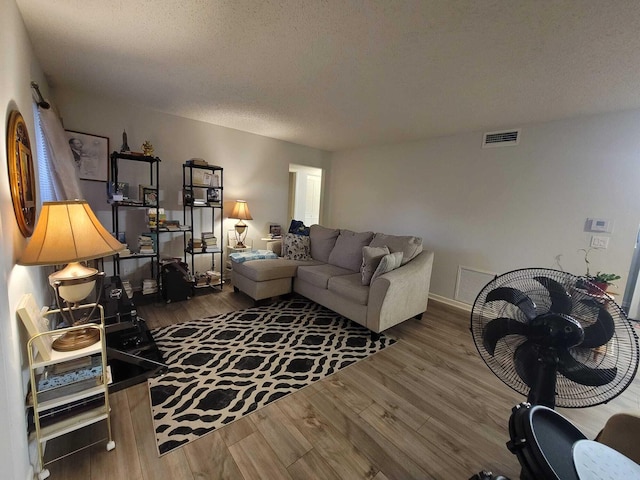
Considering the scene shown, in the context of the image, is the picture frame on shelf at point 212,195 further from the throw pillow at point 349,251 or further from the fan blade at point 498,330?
the fan blade at point 498,330

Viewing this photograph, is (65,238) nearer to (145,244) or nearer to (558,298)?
(558,298)

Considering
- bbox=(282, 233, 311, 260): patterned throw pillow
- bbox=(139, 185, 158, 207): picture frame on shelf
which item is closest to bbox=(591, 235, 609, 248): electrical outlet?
bbox=(282, 233, 311, 260): patterned throw pillow

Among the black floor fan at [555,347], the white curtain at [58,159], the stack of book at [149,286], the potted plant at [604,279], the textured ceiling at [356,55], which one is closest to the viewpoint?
the black floor fan at [555,347]

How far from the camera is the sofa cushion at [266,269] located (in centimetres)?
307

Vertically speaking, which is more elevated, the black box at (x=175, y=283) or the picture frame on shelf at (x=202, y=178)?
the picture frame on shelf at (x=202, y=178)

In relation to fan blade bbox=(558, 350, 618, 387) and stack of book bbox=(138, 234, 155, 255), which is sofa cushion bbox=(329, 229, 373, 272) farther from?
fan blade bbox=(558, 350, 618, 387)

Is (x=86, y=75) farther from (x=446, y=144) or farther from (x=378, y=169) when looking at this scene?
(x=446, y=144)

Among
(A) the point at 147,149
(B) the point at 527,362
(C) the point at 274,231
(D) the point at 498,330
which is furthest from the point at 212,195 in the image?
(B) the point at 527,362

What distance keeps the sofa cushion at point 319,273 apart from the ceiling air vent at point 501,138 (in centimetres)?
227

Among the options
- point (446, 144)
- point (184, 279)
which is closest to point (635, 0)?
point (446, 144)

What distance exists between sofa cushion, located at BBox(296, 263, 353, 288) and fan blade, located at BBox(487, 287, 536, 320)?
190cm

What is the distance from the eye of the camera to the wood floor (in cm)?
128

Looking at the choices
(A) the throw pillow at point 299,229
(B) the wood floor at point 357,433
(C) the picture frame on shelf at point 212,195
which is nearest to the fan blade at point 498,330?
(B) the wood floor at point 357,433

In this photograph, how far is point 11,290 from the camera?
3.61 ft
